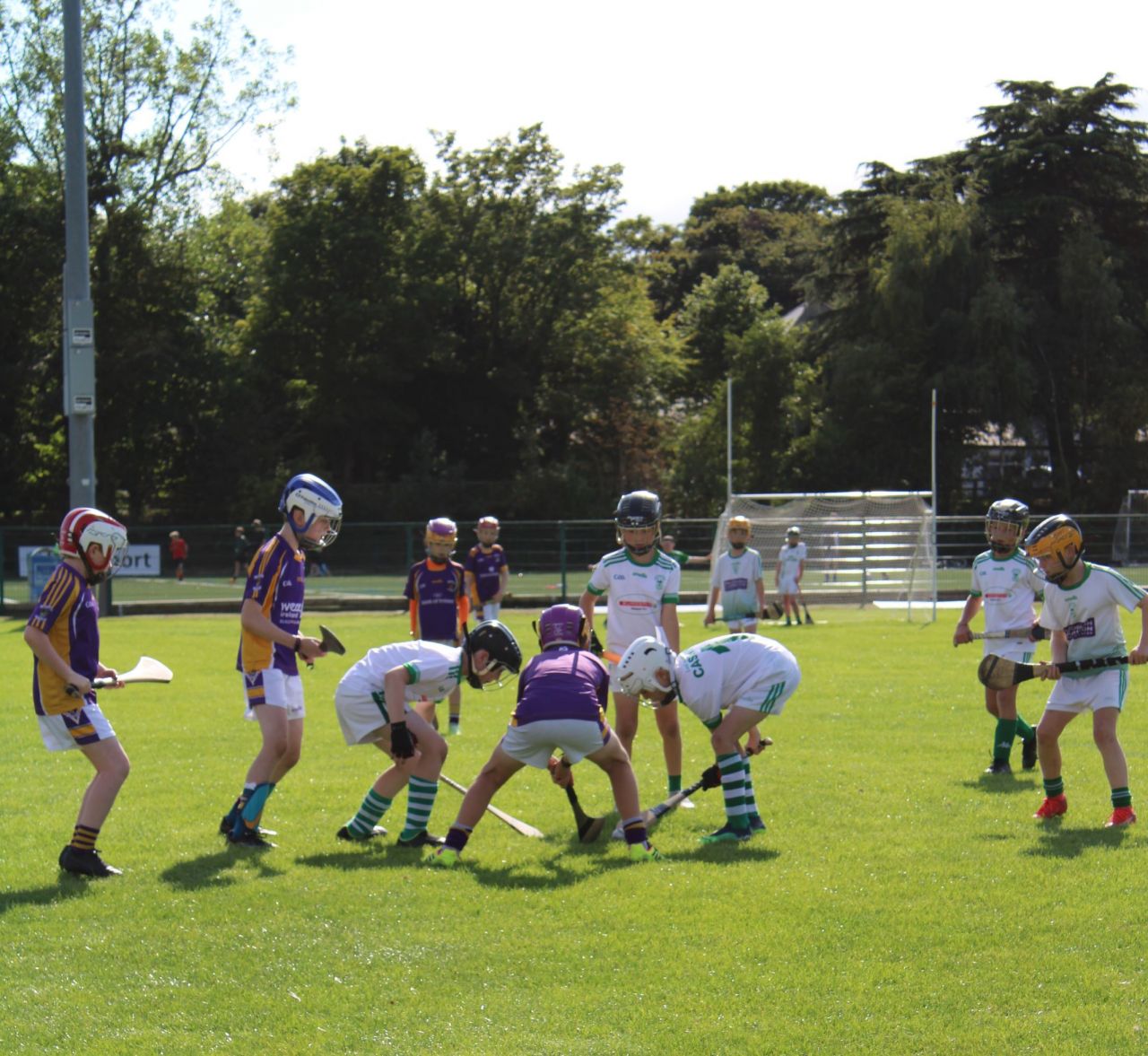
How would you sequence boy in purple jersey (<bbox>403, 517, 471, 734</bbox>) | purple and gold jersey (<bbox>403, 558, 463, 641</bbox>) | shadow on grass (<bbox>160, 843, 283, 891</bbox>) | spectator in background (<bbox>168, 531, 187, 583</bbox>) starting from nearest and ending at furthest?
1. shadow on grass (<bbox>160, 843, 283, 891</bbox>)
2. boy in purple jersey (<bbox>403, 517, 471, 734</bbox>)
3. purple and gold jersey (<bbox>403, 558, 463, 641</bbox>)
4. spectator in background (<bbox>168, 531, 187, 583</bbox>)

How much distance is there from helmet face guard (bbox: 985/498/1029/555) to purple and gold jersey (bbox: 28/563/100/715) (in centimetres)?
652

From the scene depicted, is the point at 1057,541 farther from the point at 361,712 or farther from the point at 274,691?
the point at 274,691

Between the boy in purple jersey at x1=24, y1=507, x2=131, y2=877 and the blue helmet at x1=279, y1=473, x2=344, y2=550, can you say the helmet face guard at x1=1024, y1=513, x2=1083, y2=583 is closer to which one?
the blue helmet at x1=279, y1=473, x2=344, y2=550

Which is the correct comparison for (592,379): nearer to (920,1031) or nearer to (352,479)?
(352,479)

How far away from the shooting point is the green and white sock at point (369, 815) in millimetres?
8133

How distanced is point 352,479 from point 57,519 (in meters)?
11.0

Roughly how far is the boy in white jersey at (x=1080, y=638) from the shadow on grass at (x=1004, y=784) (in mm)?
915

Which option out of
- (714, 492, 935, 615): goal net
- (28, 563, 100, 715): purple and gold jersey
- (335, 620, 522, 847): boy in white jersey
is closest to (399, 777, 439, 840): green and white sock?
(335, 620, 522, 847): boy in white jersey

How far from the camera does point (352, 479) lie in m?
53.1

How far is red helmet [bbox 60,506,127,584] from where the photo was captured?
7.49 m

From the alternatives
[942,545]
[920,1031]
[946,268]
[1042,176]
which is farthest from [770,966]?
[1042,176]

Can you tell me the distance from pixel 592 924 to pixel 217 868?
7.62ft

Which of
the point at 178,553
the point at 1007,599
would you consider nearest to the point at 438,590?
the point at 1007,599

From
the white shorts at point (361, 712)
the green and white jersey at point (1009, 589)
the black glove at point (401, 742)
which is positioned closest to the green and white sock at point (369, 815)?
the white shorts at point (361, 712)
